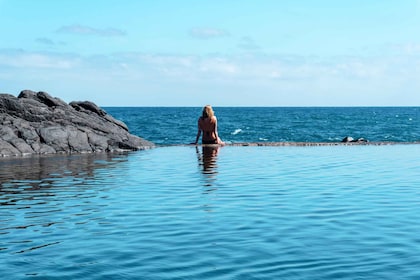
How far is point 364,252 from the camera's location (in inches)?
370

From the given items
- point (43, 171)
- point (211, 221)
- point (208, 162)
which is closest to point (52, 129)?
point (43, 171)

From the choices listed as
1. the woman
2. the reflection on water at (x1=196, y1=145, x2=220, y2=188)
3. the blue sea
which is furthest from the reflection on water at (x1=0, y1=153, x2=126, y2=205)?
the woman

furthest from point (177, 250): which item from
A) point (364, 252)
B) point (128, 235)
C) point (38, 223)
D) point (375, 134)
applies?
point (375, 134)

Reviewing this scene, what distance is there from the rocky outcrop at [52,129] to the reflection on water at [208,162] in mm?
4096

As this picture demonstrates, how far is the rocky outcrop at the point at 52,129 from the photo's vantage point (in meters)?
30.0

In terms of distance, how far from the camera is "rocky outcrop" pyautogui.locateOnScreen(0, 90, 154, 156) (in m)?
30.0

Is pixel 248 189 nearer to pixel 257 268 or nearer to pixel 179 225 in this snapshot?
pixel 179 225

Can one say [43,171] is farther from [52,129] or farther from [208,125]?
[208,125]

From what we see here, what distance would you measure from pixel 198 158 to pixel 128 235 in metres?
15.6

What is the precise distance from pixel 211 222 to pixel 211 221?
102 mm

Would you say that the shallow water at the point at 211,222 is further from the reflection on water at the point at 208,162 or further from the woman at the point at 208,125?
the woman at the point at 208,125

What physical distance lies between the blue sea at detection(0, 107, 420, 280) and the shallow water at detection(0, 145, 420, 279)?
25mm

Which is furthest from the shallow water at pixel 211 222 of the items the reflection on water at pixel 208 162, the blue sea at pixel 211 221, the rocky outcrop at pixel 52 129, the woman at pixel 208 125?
the woman at pixel 208 125

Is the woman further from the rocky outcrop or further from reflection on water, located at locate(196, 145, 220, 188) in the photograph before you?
the rocky outcrop
